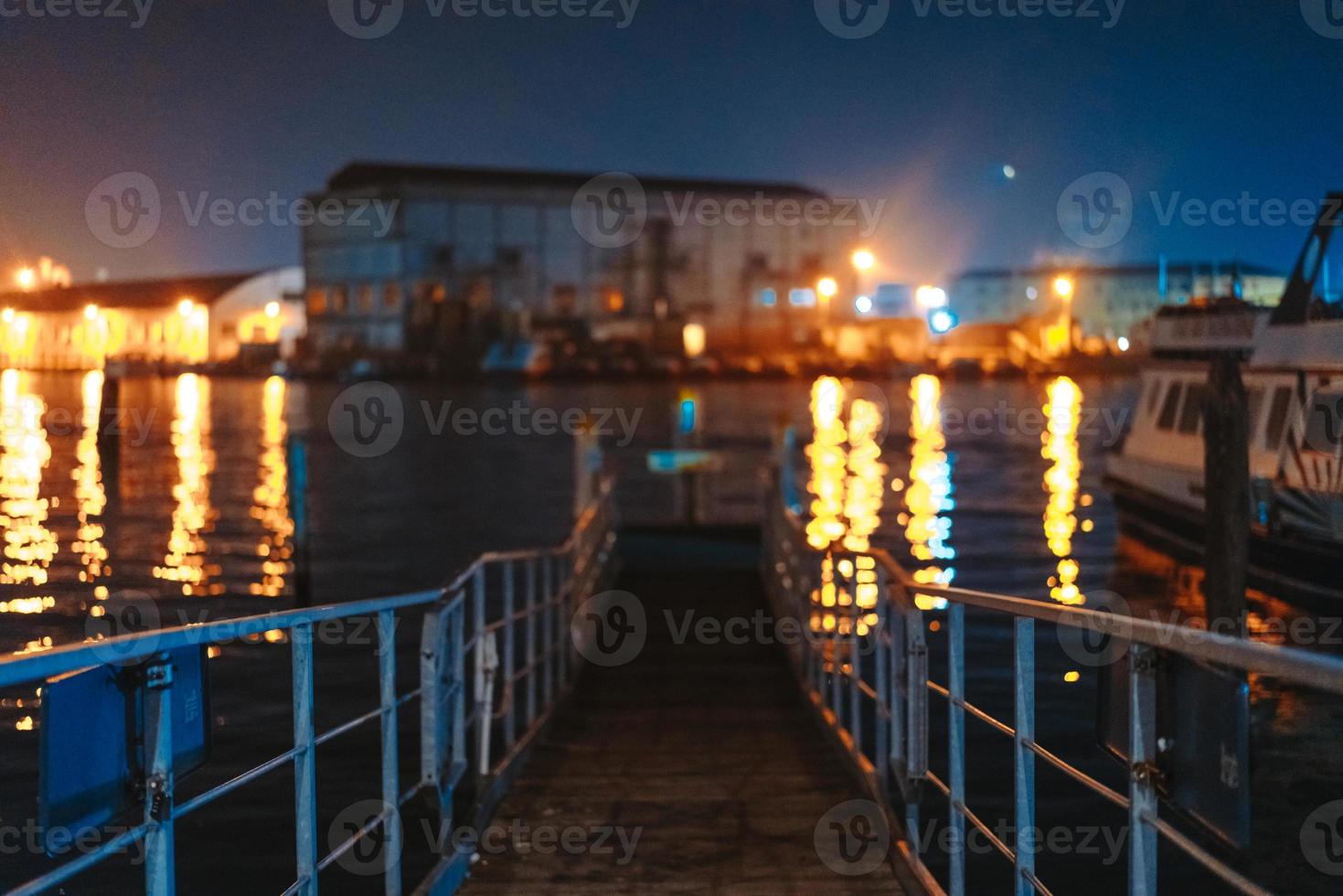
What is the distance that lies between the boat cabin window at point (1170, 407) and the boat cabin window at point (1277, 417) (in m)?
4.46

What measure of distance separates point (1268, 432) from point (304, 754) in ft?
64.6

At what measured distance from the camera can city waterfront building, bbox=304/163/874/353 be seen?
8519 centimetres

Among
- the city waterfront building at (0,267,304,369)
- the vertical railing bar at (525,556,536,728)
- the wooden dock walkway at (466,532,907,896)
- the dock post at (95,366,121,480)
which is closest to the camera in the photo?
the wooden dock walkway at (466,532,907,896)

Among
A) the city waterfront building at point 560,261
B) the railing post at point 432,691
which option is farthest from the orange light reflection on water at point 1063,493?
the city waterfront building at point 560,261

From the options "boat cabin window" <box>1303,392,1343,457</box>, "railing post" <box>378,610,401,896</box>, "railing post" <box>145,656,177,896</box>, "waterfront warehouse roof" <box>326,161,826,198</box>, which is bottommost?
"railing post" <box>378,610,401,896</box>

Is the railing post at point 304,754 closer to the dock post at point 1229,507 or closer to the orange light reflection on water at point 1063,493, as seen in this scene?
the orange light reflection on water at point 1063,493

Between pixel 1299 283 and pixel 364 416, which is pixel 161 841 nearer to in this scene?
pixel 1299 283

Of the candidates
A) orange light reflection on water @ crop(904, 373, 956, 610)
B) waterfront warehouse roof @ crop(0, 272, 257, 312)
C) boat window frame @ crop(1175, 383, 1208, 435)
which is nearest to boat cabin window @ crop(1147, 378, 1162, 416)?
boat window frame @ crop(1175, 383, 1208, 435)

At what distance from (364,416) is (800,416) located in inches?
839

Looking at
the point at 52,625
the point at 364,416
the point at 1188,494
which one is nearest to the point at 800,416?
the point at 364,416

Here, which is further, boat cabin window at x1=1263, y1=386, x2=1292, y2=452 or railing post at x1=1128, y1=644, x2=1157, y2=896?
boat cabin window at x1=1263, y1=386, x2=1292, y2=452

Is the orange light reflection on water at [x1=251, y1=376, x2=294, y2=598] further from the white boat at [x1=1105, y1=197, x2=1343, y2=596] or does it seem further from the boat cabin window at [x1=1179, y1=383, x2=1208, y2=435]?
the boat cabin window at [x1=1179, y1=383, x2=1208, y2=435]

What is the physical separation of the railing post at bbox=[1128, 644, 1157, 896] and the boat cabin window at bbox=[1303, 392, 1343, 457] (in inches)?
688

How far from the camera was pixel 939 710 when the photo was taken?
13844 mm
